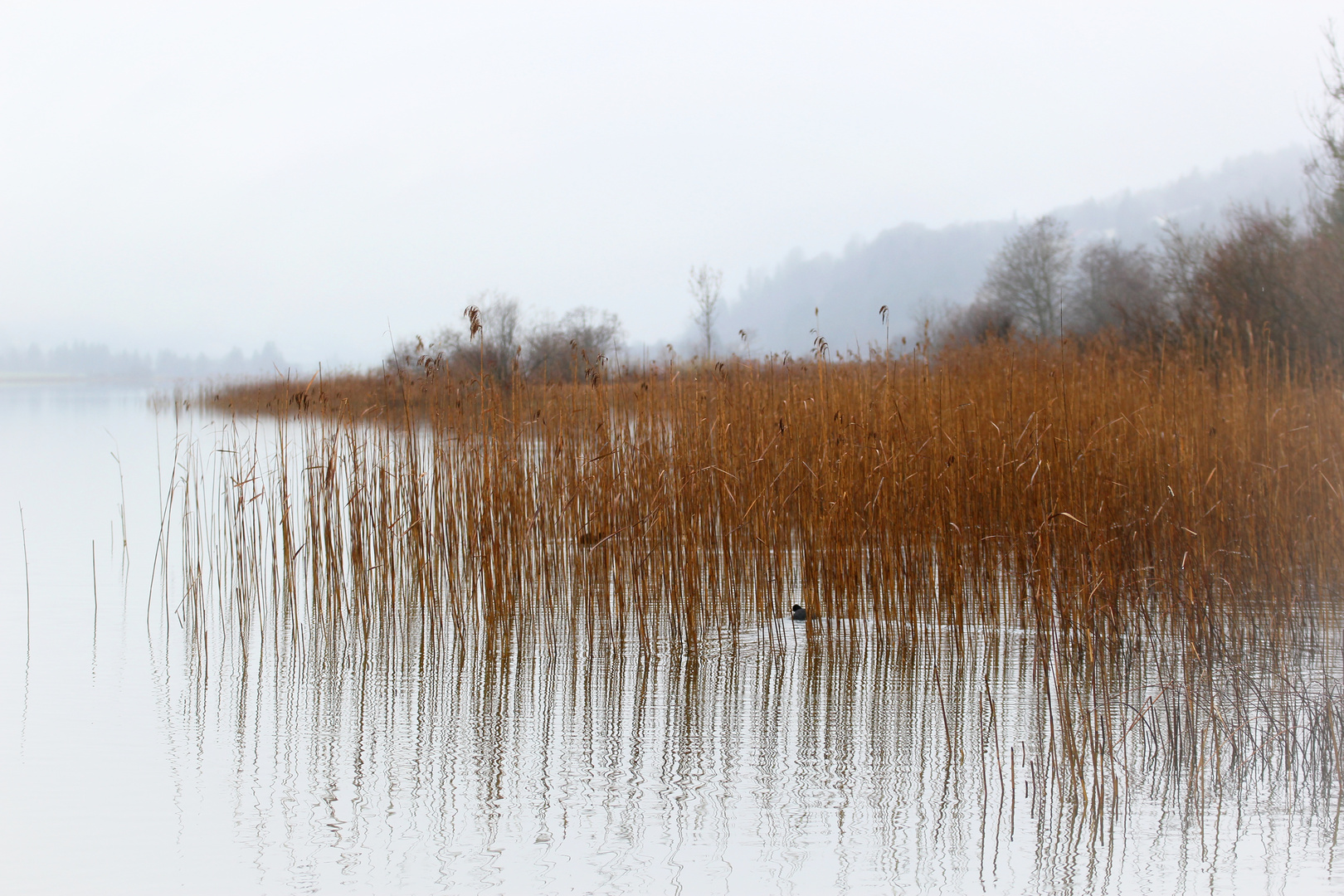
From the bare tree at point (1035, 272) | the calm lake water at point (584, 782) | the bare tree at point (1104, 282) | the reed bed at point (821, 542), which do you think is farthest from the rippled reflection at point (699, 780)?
the bare tree at point (1035, 272)

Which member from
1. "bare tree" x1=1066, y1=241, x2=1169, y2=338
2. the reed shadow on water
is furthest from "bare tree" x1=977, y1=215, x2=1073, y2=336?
the reed shadow on water

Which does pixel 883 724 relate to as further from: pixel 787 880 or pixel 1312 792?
pixel 1312 792

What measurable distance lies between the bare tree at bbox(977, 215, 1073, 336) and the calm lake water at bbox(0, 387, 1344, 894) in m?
28.8

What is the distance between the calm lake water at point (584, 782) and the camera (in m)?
1.78

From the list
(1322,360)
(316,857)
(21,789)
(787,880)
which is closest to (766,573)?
(787,880)

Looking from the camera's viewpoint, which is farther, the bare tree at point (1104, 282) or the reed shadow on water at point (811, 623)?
the bare tree at point (1104, 282)

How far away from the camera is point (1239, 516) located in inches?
138

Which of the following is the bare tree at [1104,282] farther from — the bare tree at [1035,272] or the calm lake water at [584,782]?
the calm lake water at [584,782]

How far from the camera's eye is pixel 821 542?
127 inches

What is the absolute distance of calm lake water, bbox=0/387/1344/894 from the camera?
5.83 ft

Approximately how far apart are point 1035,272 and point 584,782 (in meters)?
31.4

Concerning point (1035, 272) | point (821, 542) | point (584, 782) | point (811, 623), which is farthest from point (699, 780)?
point (1035, 272)

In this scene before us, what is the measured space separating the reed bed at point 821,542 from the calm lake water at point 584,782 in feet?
0.40

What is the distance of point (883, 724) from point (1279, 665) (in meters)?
1.22
